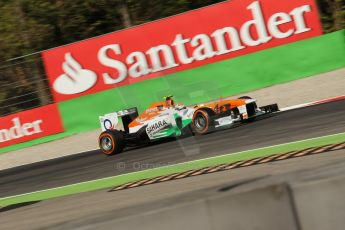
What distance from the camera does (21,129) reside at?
16578 millimetres

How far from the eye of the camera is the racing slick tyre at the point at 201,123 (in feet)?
37.2

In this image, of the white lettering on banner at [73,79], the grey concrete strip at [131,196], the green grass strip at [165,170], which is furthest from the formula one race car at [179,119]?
the white lettering on banner at [73,79]

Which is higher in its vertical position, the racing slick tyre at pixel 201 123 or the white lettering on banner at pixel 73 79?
the white lettering on banner at pixel 73 79

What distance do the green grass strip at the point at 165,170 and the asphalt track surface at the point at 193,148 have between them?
0.34 metres

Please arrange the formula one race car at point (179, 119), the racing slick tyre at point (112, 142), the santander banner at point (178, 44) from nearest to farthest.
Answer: the formula one race car at point (179, 119) < the racing slick tyre at point (112, 142) < the santander banner at point (178, 44)

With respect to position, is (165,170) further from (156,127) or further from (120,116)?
(120,116)

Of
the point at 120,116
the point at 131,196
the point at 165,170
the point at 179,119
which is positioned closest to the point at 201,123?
the point at 179,119

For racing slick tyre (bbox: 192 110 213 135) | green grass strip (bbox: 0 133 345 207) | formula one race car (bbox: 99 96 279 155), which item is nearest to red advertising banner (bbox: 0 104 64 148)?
formula one race car (bbox: 99 96 279 155)

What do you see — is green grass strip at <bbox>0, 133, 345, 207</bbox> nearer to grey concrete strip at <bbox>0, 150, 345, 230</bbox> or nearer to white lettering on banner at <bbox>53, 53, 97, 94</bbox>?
grey concrete strip at <bbox>0, 150, 345, 230</bbox>

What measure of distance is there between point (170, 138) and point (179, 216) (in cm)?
932

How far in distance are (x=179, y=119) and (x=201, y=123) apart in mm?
449

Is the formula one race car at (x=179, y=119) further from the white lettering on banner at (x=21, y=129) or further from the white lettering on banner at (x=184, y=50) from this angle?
the white lettering on banner at (x=21, y=129)

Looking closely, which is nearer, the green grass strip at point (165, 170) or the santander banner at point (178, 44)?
the green grass strip at point (165, 170)

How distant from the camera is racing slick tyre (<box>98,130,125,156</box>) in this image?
12070 millimetres
